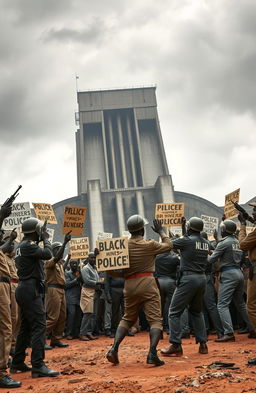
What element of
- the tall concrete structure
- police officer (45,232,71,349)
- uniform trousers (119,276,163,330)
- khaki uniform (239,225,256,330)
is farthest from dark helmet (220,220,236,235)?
the tall concrete structure

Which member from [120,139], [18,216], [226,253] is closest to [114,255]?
[226,253]

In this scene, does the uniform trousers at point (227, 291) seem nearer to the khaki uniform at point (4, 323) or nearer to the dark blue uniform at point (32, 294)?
the dark blue uniform at point (32, 294)

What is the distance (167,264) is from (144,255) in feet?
11.8

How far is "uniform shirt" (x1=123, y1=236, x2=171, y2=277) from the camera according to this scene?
6.44 m

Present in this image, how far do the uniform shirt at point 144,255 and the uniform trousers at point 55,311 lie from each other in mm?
3146

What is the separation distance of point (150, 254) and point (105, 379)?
1768mm

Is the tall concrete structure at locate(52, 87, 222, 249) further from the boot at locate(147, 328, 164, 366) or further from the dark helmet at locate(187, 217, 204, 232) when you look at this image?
the boot at locate(147, 328, 164, 366)

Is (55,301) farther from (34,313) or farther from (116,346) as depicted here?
(116,346)

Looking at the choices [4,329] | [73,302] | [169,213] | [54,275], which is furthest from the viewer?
[169,213]

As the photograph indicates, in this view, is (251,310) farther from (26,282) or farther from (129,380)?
(26,282)

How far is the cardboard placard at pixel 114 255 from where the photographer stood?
6418 millimetres

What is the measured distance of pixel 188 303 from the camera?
704 centimetres

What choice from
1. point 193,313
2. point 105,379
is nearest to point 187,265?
point 193,313

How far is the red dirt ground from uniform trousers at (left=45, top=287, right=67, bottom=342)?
79cm
